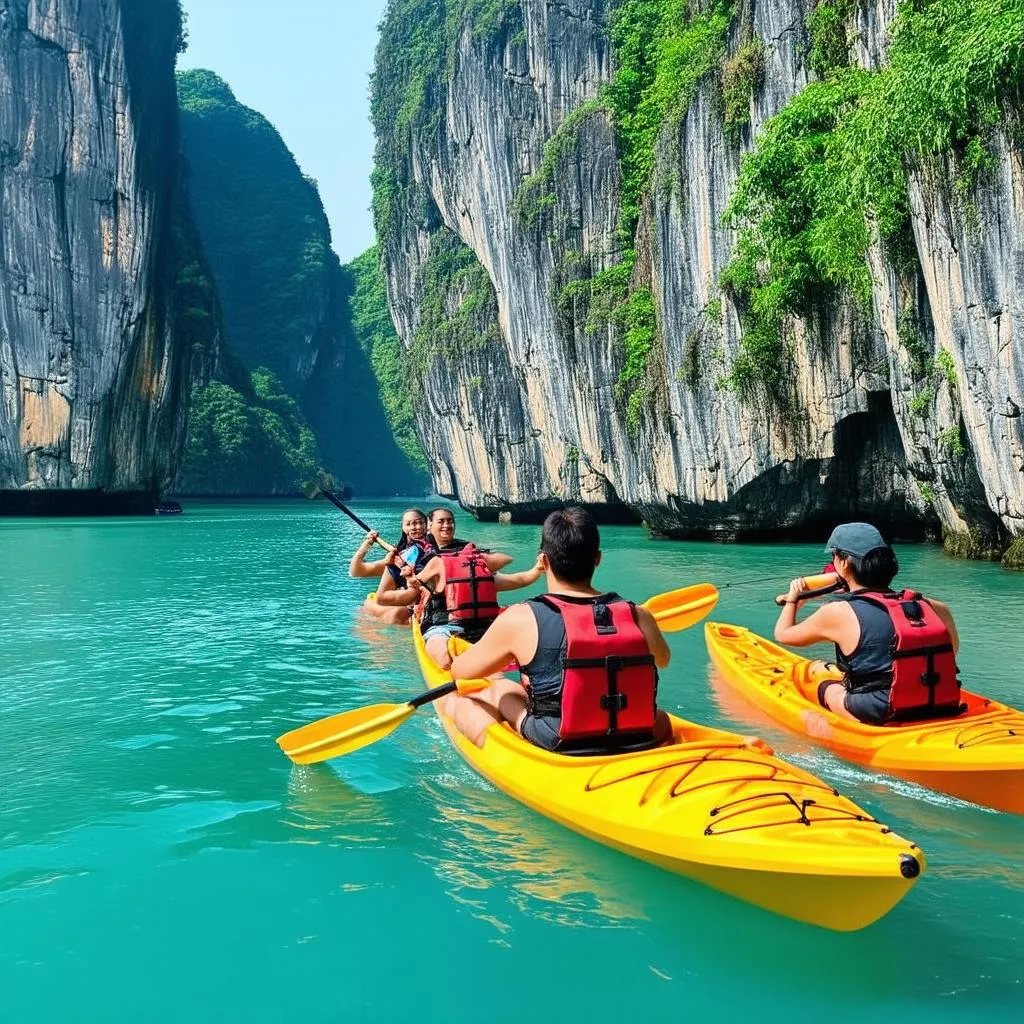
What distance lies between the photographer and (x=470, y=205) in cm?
3600

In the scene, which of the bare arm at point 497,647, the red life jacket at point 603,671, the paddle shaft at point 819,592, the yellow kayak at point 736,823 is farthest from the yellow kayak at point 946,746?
the bare arm at point 497,647

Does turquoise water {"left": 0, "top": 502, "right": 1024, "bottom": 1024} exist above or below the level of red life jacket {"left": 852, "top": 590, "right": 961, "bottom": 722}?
below

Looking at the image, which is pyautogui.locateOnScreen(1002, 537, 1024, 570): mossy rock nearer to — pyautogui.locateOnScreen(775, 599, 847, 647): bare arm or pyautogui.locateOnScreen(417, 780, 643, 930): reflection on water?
pyautogui.locateOnScreen(775, 599, 847, 647): bare arm

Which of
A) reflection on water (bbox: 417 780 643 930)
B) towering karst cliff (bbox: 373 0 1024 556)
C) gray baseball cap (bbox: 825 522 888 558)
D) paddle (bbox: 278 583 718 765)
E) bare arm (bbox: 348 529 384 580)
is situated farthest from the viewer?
towering karst cliff (bbox: 373 0 1024 556)

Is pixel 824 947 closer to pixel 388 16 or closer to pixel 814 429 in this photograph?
pixel 814 429

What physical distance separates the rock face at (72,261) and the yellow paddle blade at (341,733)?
38.7 m

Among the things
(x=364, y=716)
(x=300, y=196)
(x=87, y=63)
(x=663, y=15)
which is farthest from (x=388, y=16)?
(x=300, y=196)

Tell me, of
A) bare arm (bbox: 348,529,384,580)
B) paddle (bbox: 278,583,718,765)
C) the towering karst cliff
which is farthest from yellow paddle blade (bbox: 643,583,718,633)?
the towering karst cliff

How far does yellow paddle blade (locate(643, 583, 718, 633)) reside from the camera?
6.36m

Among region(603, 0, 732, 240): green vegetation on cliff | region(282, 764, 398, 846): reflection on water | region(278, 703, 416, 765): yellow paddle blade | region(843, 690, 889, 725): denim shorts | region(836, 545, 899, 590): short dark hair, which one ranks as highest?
region(603, 0, 732, 240): green vegetation on cliff

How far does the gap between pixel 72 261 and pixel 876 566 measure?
42.7 meters

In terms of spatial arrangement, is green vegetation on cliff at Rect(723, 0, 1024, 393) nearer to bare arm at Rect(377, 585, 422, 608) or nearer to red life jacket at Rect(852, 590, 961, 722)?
bare arm at Rect(377, 585, 422, 608)

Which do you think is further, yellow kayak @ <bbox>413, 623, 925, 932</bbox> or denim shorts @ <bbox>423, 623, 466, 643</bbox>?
denim shorts @ <bbox>423, 623, 466, 643</bbox>

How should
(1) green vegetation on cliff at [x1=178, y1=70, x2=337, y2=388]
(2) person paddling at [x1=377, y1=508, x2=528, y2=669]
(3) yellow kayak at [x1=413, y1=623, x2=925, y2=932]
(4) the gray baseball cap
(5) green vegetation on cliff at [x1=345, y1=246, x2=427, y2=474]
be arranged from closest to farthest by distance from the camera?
(3) yellow kayak at [x1=413, y1=623, x2=925, y2=932] < (4) the gray baseball cap < (2) person paddling at [x1=377, y1=508, x2=528, y2=669] < (5) green vegetation on cliff at [x1=345, y1=246, x2=427, y2=474] < (1) green vegetation on cliff at [x1=178, y1=70, x2=337, y2=388]
